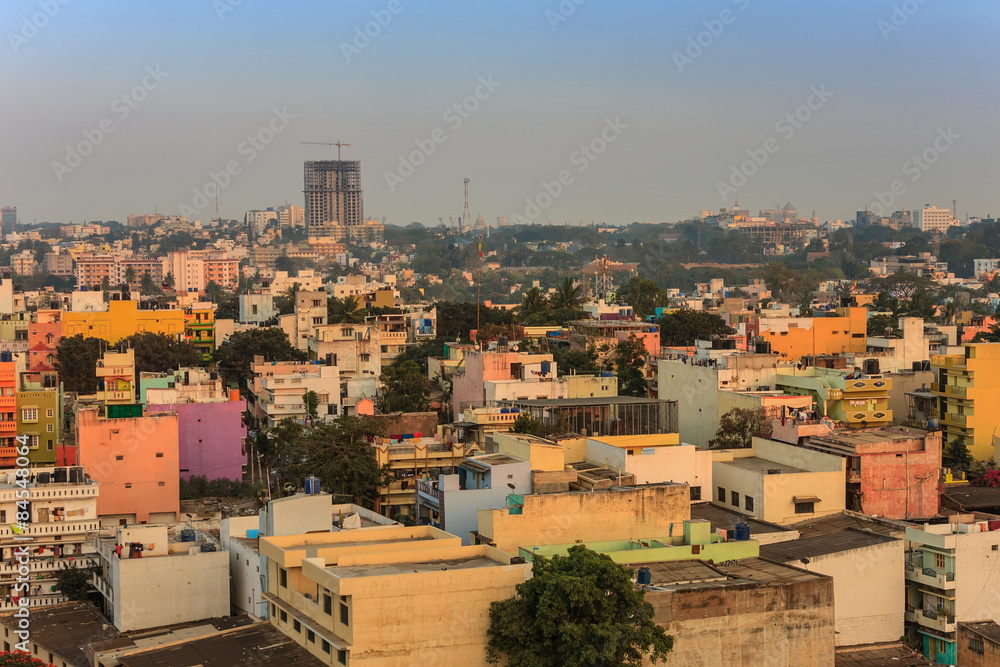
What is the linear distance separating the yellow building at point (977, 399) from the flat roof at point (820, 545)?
946 centimetres

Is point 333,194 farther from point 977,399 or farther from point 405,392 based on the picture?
point 977,399

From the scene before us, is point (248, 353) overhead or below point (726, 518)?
overhead

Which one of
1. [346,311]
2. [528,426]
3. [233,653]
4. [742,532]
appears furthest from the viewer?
[346,311]

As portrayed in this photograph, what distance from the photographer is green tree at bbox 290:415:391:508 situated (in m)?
22.6

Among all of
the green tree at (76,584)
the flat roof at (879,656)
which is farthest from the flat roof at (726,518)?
the green tree at (76,584)

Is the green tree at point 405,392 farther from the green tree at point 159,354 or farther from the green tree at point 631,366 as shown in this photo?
the green tree at point 159,354

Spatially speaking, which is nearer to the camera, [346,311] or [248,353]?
[248,353]

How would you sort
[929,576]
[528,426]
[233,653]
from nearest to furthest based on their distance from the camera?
[233,653], [929,576], [528,426]

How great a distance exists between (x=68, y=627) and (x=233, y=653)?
374cm

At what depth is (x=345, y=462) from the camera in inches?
899

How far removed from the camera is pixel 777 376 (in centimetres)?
2859

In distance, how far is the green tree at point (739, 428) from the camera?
24609mm

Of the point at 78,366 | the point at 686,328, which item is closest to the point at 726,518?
the point at 78,366

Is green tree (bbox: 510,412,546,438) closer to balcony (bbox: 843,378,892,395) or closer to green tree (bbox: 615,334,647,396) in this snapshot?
balcony (bbox: 843,378,892,395)
